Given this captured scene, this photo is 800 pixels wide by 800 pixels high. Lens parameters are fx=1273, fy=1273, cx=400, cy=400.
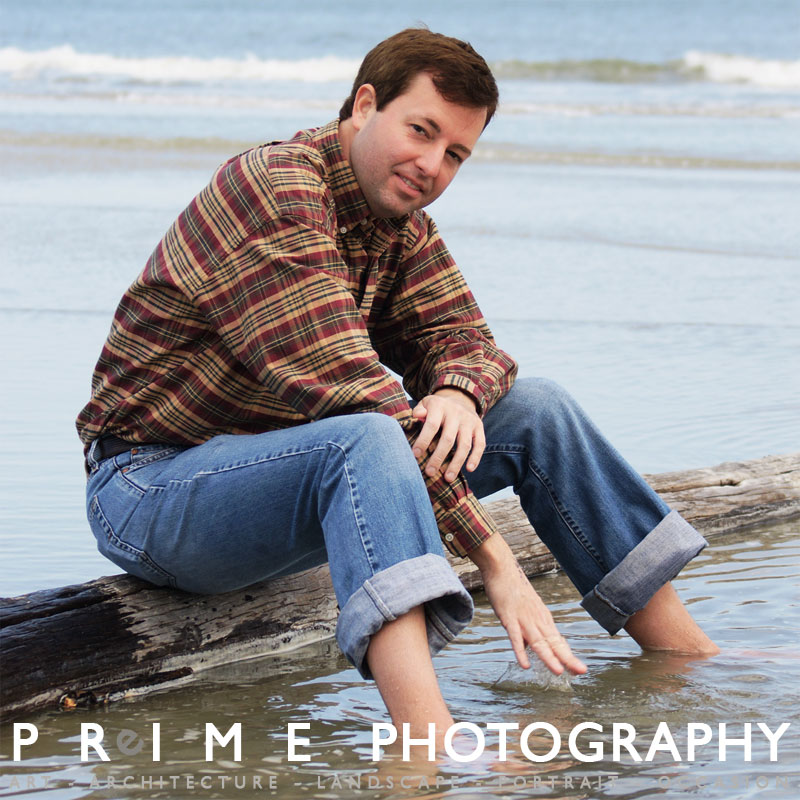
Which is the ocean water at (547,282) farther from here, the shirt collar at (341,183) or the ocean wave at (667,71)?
the ocean wave at (667,71)

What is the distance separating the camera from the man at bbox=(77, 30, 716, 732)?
2.35 meters

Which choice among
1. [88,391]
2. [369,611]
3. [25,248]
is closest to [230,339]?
[369,611]

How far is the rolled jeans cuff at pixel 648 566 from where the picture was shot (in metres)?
2.88

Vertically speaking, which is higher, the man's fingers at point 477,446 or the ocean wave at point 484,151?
the ocean wave at point 484,151

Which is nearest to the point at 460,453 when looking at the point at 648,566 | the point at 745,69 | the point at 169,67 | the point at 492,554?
the point at 492,554

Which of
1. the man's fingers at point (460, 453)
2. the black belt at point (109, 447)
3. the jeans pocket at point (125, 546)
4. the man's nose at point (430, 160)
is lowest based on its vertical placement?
the jeans pocket at point (125, 546)

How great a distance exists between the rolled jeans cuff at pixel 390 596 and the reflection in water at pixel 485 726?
24cm

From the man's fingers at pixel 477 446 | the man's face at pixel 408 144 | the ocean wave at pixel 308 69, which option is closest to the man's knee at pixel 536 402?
the man's fingers at pixel 477 446

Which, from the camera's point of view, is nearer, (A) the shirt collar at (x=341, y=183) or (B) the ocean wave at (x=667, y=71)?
(A) the shirt collar at (x=341, y=183)

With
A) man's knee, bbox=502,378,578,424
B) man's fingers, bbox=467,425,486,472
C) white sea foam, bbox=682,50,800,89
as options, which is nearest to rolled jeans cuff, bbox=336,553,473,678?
man's fingers, bbox=467,425,486,472

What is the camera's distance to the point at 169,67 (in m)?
30.9

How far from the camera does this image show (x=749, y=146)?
627 inches

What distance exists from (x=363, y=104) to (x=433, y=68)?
186 mm

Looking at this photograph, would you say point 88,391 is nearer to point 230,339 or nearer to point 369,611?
point 230,339
